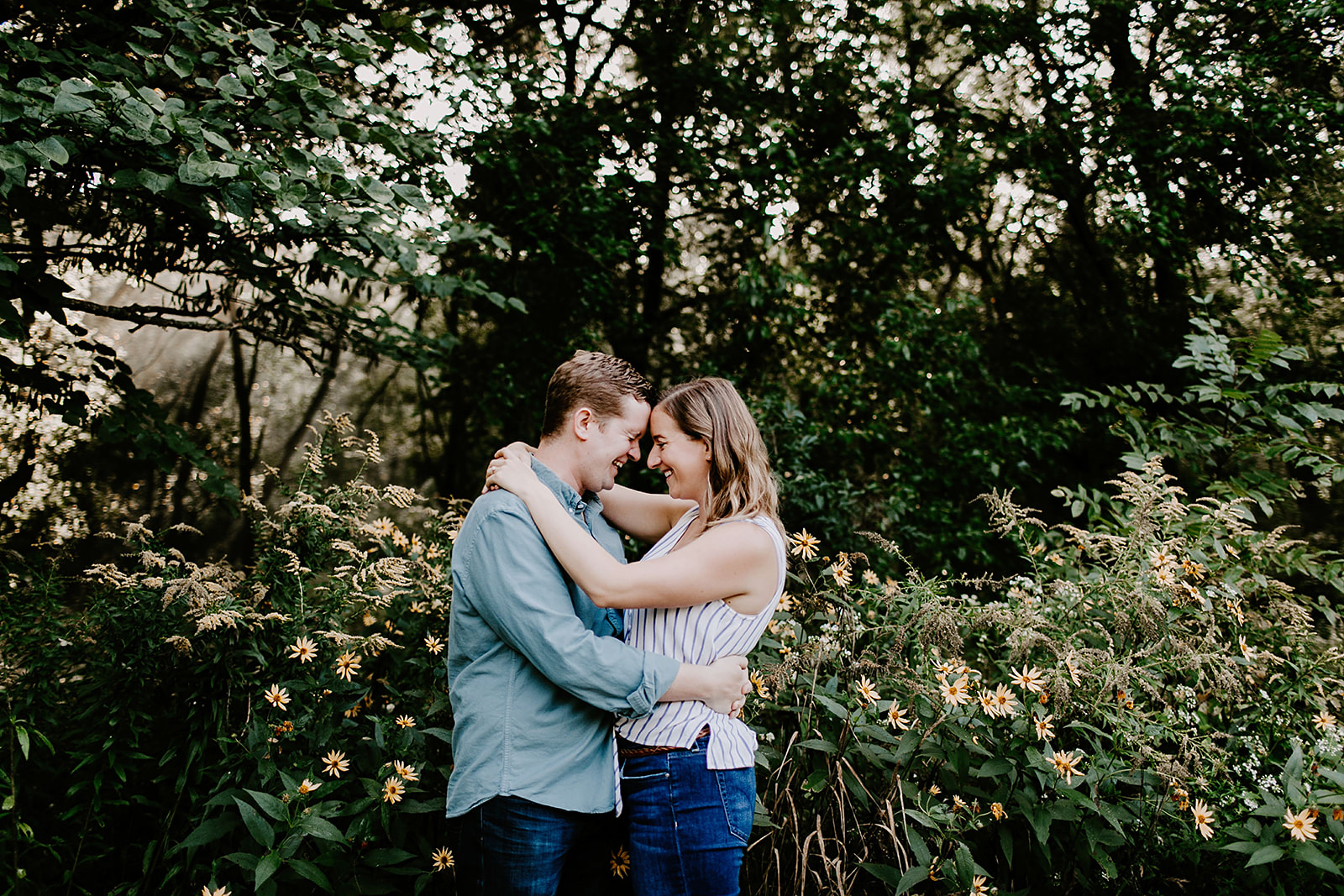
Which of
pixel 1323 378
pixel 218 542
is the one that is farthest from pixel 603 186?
pixel 1323 378

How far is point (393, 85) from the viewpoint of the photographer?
4582mm

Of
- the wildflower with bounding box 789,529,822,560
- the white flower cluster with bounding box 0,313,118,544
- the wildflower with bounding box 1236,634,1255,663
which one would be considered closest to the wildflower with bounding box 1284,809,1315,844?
the wildflower with bounding box 1236,634,1255,663

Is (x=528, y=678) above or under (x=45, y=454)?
under

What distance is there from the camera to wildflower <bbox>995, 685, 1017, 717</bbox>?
2029 millimetres

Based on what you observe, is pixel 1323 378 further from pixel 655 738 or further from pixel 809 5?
pixel 655 738

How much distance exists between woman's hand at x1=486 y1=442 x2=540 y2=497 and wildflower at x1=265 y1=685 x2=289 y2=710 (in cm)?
79

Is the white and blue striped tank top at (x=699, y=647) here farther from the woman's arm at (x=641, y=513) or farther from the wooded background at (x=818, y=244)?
the wooded background at (x=818, y=244)

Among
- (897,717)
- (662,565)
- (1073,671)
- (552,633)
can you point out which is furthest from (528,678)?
(1073,671)

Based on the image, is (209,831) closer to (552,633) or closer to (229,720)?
(229,720)

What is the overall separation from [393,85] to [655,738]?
168 inches

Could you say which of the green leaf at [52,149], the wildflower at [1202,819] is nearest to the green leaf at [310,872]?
the green leaf at [52,149]

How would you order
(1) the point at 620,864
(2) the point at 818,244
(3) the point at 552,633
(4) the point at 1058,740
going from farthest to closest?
1. (2) the point at 818,244
2. (4) the point at 1058,740
3. (1) the point at 620,864
4. (3) the point at 552,633

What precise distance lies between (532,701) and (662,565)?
1.30 feet

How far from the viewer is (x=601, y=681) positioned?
1.61 meters
